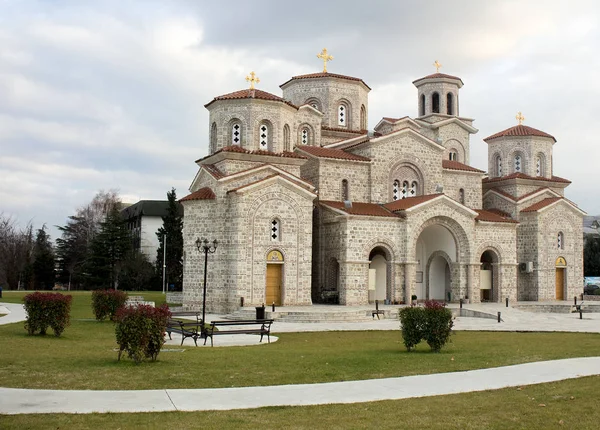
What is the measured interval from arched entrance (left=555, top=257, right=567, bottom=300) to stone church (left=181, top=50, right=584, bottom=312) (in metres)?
0.08

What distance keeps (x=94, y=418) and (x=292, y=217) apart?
23912mm

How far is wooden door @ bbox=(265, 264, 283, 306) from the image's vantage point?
31719mm

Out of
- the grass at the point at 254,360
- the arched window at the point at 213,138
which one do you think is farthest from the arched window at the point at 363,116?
the grass at the point at 254,360

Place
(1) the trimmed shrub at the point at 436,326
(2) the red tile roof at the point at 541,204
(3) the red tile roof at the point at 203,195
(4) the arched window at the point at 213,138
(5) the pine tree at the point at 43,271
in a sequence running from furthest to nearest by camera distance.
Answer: (5) the pine tree at the point at 43,271, (2) the red tile roof at the point at 541,204, (4) the arched window at the point at 213,138, (3) the red tile roof at the point at 203,195, (1) the trimmed shrub at the point at 436,326

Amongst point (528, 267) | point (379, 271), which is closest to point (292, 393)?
point (379, 271)

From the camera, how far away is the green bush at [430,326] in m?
16.2

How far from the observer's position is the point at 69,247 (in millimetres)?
66625

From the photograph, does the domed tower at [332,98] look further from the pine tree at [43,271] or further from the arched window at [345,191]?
the pine tree at [43,271]

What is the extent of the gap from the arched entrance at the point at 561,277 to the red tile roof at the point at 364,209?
42.7 ft

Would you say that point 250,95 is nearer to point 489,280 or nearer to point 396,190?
point 396,190

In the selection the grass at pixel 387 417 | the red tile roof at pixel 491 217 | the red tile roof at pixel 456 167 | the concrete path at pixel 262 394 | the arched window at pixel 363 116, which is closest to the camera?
the grass at pixel 387 417

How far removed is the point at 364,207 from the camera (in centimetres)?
3547

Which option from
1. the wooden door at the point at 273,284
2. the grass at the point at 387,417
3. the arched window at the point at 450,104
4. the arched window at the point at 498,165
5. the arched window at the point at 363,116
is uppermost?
the arched window at the point at 450,104

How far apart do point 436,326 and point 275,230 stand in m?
16.5
